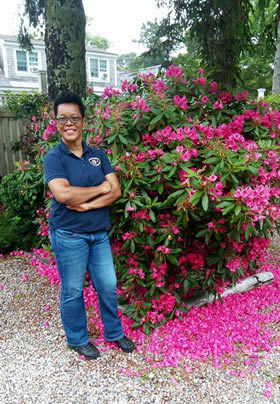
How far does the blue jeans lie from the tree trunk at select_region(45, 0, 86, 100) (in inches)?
108

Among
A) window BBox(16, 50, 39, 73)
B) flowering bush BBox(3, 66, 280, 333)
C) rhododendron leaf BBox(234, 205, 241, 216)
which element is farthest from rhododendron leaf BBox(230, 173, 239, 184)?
window BBox(16, 50, 39, 73)

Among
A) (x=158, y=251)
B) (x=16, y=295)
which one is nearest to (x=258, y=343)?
(x=158, y=251)

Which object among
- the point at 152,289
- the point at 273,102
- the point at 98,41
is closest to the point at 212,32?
the point at 273,102

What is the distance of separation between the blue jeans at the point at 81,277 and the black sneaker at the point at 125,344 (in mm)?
35

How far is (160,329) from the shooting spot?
8.80 ft

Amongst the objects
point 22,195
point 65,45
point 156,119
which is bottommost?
point 22,195

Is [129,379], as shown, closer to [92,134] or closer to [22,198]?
[92,134]

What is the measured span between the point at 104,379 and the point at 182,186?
133 cm

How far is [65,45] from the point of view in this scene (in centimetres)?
425

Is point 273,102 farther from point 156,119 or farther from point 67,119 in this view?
point 67,119

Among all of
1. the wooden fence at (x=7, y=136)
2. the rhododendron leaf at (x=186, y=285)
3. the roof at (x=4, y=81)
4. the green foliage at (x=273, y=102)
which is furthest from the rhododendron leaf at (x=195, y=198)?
the roof at (x=4, y=81)

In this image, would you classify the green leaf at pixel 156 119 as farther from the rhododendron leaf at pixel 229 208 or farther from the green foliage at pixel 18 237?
the green foliage at pixel 18 237

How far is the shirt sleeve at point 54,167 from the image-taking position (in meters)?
2.09

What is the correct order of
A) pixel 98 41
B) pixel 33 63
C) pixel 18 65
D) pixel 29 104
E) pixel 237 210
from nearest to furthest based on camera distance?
pixel 237 210
pixel 29 104
pixel 18 65
pixel 33 63
pixel 98 41
